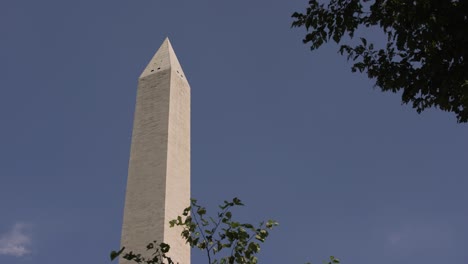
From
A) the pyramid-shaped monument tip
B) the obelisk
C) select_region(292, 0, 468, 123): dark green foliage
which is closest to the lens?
select_region(292, 0, 468, 123): dark green foliage

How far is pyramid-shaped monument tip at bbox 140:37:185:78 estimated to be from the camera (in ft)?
73.8

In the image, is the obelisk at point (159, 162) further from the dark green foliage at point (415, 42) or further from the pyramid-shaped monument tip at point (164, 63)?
the dark green foliage at point (415, 42)

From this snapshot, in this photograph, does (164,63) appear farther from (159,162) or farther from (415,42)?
(415,42)

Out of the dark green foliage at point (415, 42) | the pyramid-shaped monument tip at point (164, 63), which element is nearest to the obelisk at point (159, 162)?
the pyramid-shaped monument tip at point (164, 63)

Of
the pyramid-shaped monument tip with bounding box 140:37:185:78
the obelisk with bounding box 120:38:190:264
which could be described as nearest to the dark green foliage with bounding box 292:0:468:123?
the obelisk with bounding box 120:38:190:264

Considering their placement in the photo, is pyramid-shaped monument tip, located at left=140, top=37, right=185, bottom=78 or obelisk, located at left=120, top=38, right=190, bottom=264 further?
pyramid-shaped monument tip, located at left=140, top=37, right=185, bottom=78

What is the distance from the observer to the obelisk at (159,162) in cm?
1817

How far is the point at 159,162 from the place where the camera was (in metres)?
19.4

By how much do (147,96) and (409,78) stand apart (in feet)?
49.5

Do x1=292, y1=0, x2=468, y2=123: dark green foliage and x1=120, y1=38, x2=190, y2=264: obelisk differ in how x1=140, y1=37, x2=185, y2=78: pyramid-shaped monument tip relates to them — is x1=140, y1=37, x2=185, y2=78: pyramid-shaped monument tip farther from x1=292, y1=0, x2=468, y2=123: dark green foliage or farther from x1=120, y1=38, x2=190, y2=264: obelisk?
x1=292, y1=0, x2=468, y2=123: dark green foliage

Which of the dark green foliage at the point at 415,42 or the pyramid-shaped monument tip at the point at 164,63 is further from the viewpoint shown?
the pyramid-shaped monument tip at the point at 164,63

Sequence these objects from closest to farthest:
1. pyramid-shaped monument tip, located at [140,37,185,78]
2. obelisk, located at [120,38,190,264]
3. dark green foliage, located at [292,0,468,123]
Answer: dark green foliage, located at [292,0,468,123]
obelisk, located at [120,38,190,264]
pyramid-shaped monument tip, located at [140,37,185,78]

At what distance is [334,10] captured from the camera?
26.9 ft

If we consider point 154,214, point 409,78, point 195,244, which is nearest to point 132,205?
point 154,214
